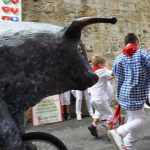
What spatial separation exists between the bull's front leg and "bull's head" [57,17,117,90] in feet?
1.47

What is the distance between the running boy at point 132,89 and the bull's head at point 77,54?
1234mm

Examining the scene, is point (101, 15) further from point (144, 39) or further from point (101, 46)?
point (144, 39)

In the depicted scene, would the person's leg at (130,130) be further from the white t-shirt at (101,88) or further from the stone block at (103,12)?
the stone block at (103,12)

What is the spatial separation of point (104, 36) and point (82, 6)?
3.57 ft

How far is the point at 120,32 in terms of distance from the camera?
6512 mm

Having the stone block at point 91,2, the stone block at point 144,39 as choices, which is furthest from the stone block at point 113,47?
the stone block at point 91,2

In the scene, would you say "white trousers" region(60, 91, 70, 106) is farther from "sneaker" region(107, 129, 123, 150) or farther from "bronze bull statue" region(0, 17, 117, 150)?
"bronze bull statue" region(0, 17, 117, 150)

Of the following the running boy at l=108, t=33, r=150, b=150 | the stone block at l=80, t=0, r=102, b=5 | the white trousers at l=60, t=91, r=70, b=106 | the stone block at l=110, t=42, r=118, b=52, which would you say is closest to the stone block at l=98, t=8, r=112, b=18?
the stone block at l=80, t=0, r=102, b=5

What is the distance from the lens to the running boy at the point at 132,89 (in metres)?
2.49

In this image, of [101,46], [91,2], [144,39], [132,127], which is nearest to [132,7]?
[144,39]

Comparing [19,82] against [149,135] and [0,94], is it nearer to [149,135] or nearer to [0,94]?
[0,94]

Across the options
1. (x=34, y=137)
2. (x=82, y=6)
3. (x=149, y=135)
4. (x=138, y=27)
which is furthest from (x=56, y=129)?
(x=138, y=27)

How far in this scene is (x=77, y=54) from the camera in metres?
1.33

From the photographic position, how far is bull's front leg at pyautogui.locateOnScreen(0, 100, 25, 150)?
1.05 m
